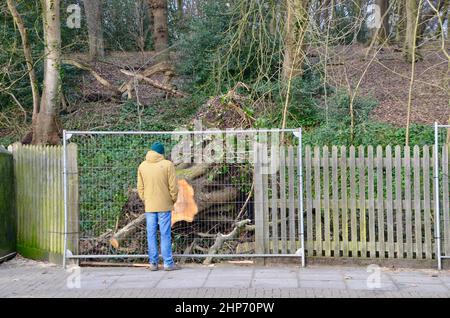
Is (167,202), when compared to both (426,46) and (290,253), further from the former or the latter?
(426,46)

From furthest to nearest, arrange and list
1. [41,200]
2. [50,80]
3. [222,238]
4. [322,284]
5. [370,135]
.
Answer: [50,80]
[370,135]
[41,200]
[222,238]
[322,284]

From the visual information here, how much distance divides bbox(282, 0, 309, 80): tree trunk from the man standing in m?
4.34

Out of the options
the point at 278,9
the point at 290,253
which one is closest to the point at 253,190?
the point at 290,253

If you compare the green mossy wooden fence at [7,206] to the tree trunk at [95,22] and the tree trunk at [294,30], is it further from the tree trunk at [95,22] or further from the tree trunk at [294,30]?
the tree trunk at [95,22]

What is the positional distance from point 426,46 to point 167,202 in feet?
42.3

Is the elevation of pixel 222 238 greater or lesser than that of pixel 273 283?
greater

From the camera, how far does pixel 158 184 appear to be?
30.7 ft

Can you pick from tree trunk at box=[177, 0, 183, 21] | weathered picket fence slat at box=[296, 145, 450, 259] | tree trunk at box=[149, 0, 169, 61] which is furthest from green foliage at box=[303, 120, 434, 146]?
tree trunk at box=[177, 0, 183, 21]

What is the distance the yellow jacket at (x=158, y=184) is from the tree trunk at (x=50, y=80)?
6.86m

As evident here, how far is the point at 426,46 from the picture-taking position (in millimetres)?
19391

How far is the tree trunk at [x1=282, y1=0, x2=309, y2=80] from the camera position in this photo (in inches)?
512

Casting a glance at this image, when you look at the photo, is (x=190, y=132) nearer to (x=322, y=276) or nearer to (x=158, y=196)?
(x=158, y=196)

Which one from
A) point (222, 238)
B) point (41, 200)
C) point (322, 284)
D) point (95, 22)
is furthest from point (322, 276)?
point (95, 22)

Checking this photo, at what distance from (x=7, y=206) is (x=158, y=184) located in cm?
319
